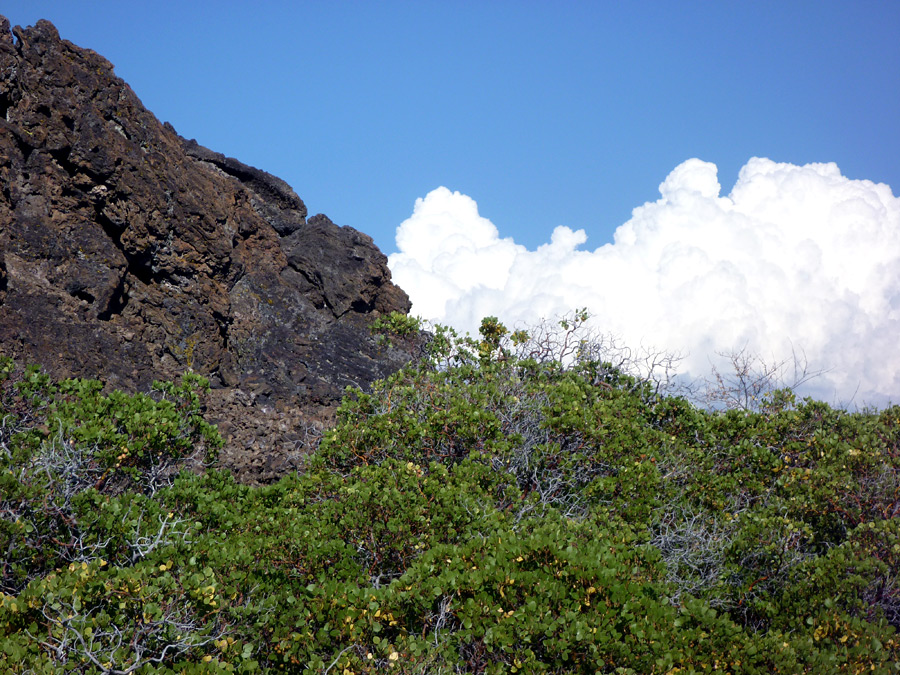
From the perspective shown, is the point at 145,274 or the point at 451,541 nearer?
the point at 451,541

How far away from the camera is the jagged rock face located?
1084 cm

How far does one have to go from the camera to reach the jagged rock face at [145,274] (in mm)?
10844

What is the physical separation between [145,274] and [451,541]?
28.5ft

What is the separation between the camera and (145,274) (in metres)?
12.4

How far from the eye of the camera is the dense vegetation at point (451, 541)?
18.0 feet

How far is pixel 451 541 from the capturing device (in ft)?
24.6

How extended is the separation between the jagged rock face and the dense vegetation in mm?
1541

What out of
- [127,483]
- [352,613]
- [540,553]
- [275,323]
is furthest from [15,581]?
[275,323]

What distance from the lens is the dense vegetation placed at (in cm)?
549

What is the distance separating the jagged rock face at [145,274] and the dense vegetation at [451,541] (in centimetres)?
154

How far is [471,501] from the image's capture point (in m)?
7.65

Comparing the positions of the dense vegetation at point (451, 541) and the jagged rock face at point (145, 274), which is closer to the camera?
the dense vegetation at point (451, 541)

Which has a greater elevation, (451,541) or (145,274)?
(145,274)

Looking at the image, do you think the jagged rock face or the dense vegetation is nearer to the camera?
the dense vegetation
